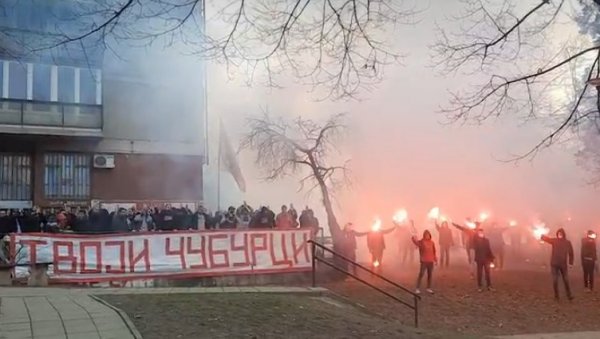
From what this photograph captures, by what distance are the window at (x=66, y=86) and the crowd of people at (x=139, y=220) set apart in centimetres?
409

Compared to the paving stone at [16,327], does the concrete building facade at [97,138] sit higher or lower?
higher

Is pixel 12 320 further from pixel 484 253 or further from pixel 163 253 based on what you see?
pixel 484 253

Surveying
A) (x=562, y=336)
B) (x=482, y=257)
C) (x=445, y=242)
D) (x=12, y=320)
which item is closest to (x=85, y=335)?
(x=12, y=320)

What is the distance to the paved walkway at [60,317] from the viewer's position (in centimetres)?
511

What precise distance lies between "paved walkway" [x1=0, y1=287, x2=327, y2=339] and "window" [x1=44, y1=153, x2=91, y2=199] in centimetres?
952

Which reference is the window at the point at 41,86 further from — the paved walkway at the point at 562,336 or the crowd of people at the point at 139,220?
the paved walkway at the point at 562,336

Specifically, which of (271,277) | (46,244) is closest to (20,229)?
(46,244)

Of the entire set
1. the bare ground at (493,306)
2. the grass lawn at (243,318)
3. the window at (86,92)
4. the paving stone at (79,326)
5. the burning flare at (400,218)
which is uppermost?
the window at (86,92)

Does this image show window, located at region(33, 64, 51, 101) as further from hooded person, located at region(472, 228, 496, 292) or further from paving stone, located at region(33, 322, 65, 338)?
paving stone, located at region(33, 322, 65, 338)

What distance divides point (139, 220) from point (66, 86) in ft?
17.1

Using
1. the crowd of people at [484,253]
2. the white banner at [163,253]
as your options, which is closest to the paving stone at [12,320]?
the white banner at [163,253]

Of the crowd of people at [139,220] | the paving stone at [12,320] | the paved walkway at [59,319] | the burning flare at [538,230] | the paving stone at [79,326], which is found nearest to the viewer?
the paved walkway at [59,319]

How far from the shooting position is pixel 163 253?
10.1m

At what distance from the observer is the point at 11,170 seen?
53.3ft
